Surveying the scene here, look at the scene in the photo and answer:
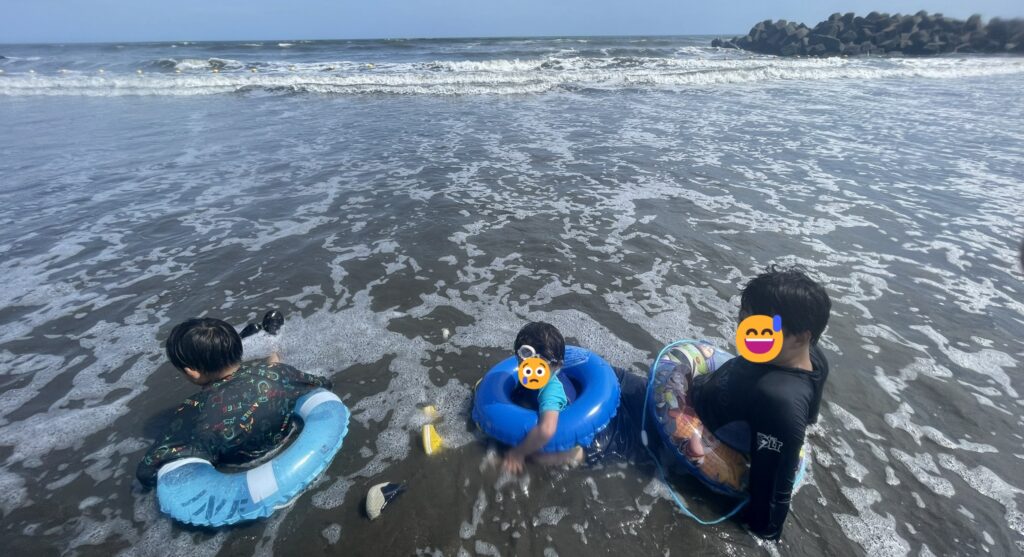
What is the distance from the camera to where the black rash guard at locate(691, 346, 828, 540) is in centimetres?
284

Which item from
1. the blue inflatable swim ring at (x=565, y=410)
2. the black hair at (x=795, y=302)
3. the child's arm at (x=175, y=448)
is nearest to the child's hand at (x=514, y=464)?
the blue inflatable swim ring at (x=565, y=410)

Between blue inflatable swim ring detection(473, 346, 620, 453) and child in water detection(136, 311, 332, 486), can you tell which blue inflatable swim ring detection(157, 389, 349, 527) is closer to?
child in water detection(136, 311, 332, 486)

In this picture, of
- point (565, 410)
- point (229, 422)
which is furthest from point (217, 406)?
point (565, 410)

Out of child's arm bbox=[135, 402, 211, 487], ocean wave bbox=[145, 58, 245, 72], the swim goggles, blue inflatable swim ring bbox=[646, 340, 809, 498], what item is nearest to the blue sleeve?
the swim goggles

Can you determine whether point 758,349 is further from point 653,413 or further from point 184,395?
point 184,395

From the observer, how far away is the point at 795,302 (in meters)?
2.83

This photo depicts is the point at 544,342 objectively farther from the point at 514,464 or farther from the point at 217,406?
the point at 217,406

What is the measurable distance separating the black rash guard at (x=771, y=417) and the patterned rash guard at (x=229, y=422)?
3463mm

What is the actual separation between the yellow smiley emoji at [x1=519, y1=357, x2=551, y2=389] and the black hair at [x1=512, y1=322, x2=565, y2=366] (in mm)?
81

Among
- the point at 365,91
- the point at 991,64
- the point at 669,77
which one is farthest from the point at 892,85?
the point at 365,91

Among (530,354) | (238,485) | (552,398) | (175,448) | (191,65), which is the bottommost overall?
(238,485)

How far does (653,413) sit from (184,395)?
14.4 ft

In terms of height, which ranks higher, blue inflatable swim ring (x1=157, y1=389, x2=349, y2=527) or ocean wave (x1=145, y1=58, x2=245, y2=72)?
ocean wave (x1=145, y1=58, x2=245, y2=72)

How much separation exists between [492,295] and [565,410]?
2738mm
